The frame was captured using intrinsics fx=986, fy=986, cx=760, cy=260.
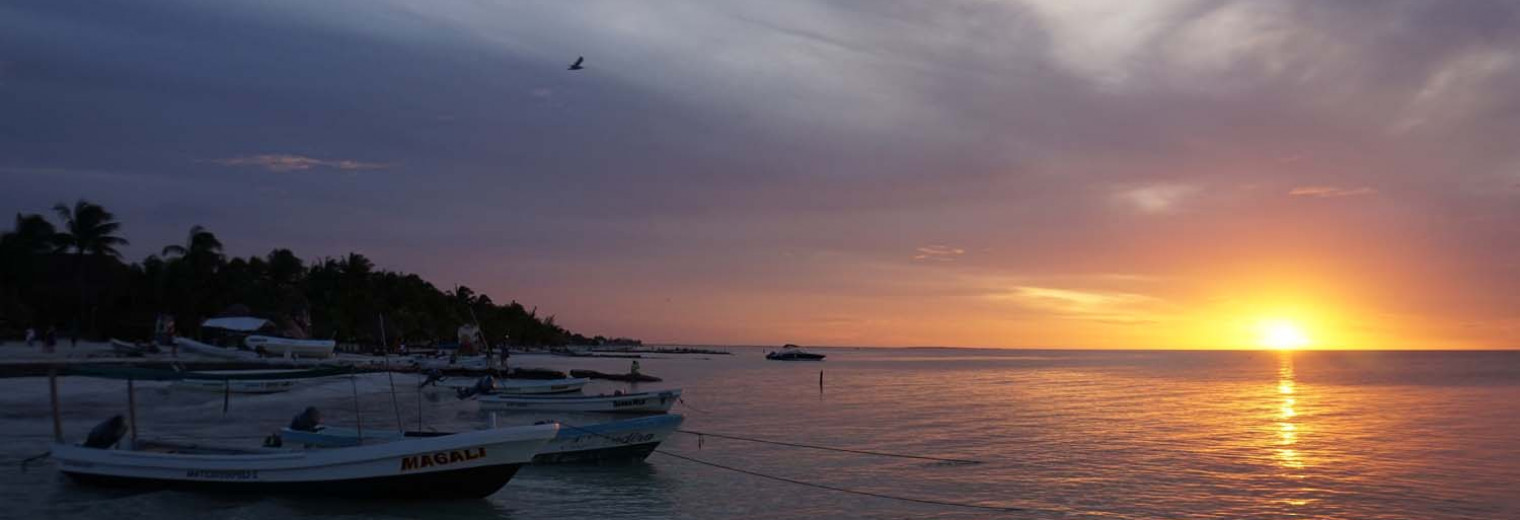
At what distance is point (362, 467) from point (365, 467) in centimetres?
7

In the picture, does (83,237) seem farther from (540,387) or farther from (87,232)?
(540,387)

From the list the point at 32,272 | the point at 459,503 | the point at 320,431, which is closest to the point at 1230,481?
the point at 459,503

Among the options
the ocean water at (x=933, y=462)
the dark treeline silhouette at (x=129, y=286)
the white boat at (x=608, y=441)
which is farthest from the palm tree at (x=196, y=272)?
the white boat at (x=608, y=441)

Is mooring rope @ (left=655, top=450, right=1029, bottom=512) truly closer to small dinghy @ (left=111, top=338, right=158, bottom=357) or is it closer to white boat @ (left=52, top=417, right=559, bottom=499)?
white boat @ (left=52, top=417, right=559, bottom=499)

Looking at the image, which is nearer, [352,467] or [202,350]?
[352,467]

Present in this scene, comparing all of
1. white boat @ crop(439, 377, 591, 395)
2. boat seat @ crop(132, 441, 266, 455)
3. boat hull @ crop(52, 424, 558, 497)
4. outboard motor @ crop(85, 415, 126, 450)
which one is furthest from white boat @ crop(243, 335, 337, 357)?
boat hull @ crop(52, 424, 558, 497)

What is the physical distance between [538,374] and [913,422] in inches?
1594

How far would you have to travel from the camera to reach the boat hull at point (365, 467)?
20.4m

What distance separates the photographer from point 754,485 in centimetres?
2725

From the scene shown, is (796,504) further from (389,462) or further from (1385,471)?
(1385,471)

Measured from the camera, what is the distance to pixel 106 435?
74.0 feet

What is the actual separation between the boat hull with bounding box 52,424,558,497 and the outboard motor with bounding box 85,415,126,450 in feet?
2.41

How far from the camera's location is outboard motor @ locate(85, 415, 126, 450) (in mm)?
22438

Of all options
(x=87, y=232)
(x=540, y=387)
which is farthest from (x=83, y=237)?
(x=540, y=387)
